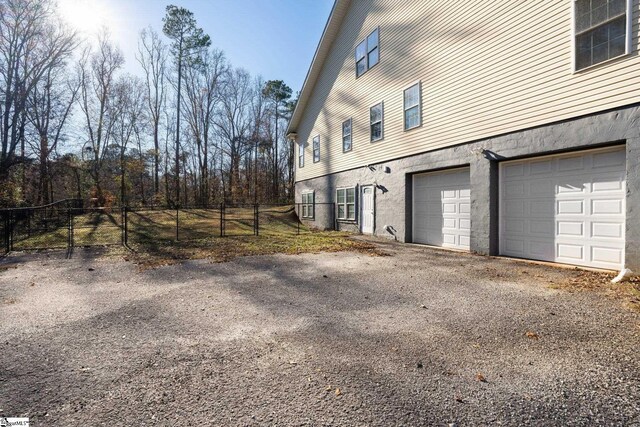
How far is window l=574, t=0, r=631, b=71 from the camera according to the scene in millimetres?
5473

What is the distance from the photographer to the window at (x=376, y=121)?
1180 cm

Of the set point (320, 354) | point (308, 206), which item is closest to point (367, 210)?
point (308, 206)

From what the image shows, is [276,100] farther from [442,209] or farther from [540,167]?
[540,167]

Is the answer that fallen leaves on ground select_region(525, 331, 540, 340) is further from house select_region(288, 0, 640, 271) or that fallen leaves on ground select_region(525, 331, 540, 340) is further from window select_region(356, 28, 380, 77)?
window select_region(356, 28, 380, 77)

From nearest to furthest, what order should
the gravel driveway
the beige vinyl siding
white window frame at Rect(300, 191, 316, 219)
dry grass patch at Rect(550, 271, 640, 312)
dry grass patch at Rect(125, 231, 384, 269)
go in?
the gravel driveway → dry grass patch at Rect(550, 271, 640, 312) → the beige vinyl siding → dry grass patch at Rect(125, 231, 384, 269) → white window frame at Rect(300, 191, 316, 219)

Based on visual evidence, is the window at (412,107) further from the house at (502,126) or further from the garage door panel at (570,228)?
the garage door panel at (570,228)

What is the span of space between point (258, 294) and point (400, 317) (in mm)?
2201

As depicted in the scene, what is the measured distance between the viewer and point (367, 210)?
42.2 feet

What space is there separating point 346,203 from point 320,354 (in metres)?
11.5

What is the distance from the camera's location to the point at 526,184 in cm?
712

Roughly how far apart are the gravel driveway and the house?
177 cm

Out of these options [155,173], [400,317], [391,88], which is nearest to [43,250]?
[400,317]

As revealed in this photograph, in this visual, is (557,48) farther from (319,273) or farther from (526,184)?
(319,273)

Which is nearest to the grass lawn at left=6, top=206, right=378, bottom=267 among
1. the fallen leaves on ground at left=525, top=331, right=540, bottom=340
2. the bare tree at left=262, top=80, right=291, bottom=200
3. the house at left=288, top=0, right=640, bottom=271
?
the house at left=288, top=0, right=640, bottom=271
